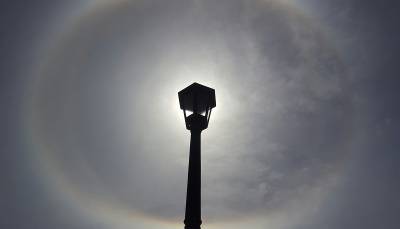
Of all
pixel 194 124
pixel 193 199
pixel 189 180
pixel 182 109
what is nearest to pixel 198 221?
pixel 193 199

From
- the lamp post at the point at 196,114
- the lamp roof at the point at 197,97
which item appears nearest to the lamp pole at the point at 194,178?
the lamp post at the point at 196,114

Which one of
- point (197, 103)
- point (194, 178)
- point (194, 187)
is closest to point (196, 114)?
point (197, 103)

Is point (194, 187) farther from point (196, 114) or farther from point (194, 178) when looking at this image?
point (196, 114)

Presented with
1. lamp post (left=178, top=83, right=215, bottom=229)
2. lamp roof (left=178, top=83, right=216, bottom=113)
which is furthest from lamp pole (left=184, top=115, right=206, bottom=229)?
lamp roof (left=178, top=83, right=216, bottom=113)

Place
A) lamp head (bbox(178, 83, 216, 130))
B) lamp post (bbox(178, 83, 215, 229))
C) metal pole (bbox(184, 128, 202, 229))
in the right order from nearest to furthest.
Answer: metal pole (bbox(184, 128, 202, 229)) < lamp post (bbox(178, 83, 215, 229)) < lamp head (bbox(178, 83, 216, 130))

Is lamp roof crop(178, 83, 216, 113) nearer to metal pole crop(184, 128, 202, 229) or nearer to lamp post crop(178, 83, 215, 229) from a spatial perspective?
lamp post crop(178, 83, 215, 229)

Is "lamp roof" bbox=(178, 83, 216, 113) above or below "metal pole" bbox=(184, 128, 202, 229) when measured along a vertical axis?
above

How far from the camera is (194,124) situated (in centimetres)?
930

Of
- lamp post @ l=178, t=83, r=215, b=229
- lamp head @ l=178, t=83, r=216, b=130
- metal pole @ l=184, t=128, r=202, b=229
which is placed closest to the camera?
metal pole @ l=184, t=128, r=202, b=229

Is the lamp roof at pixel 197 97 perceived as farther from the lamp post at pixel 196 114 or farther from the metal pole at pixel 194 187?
the metal pole at pixel 194 187

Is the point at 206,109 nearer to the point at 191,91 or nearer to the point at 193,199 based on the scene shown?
the point at 191,91

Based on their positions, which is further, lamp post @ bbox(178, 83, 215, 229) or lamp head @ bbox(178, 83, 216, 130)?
lamp head @ bbox(178, 83, 216, 130)

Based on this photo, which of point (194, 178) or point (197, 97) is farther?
point (197, 97)

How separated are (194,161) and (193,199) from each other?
1.04m
